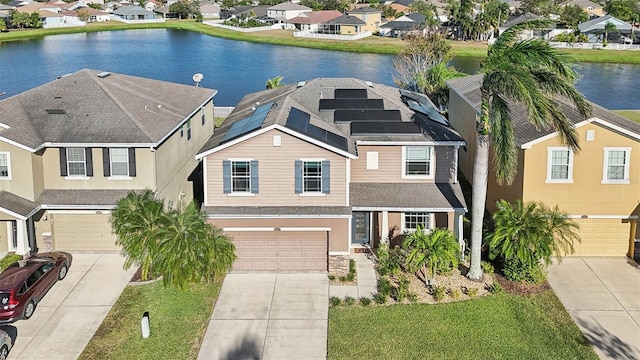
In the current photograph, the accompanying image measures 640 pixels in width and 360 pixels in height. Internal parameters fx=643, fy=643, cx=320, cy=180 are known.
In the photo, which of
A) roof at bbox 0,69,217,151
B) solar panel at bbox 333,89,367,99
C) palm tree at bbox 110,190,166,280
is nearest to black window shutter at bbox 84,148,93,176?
roof at bbox 0,69,217,151

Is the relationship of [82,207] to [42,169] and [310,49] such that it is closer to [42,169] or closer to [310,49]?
[42,169]

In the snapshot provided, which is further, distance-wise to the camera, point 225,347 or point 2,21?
point 2,21

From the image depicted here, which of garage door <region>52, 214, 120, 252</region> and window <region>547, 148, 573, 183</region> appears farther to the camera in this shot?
garage door <region>52, 214, 120, 252</region>

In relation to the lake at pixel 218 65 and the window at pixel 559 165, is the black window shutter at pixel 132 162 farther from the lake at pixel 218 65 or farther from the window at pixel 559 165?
the lake at pixel 218 65

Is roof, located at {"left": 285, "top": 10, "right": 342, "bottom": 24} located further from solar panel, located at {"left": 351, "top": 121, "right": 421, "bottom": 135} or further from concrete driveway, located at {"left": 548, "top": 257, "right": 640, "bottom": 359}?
concrete driveway, located at {"left": 548, "top": 257, "right": 640, "bottom": 359}

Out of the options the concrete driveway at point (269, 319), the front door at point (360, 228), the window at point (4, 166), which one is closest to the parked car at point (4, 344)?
the concrete driveway at point (269, 319)

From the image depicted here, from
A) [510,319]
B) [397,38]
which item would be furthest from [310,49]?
[510,319]
